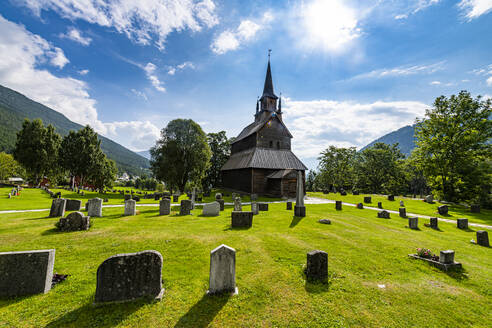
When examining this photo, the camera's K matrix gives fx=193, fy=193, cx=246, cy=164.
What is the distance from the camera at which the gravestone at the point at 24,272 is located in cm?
421

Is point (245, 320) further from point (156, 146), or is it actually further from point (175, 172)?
point (156, 146)

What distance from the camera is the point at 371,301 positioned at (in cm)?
461

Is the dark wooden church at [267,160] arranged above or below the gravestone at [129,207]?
above

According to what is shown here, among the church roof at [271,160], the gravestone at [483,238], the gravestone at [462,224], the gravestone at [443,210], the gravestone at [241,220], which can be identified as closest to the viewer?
the gravestone at [483,238]

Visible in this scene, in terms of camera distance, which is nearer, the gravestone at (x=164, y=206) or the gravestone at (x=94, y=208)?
the gravestone at (x=94, y=208)

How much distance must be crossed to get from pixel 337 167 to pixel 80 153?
175 feet

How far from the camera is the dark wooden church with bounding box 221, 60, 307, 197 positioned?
1082 inches

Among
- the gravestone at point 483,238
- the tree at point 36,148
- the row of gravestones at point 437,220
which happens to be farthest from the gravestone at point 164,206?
the tree at point 36,148

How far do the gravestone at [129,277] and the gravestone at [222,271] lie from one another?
119 cm

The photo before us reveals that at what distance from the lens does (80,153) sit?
34250mm

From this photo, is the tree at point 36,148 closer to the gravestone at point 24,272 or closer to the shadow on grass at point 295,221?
the gravestone at point 24,272

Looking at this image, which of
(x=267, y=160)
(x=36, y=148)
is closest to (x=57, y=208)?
(x=267, y=160)

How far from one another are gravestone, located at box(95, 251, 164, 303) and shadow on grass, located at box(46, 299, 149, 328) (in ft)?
0.54

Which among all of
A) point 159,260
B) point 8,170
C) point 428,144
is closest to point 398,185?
point 428,144
